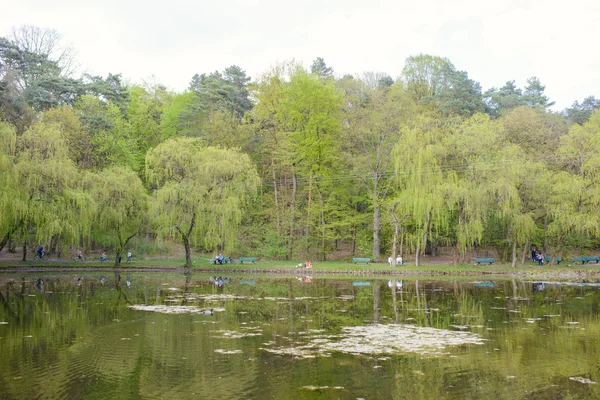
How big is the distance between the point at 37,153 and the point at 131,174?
24.0ft

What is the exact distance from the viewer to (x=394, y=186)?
146ft

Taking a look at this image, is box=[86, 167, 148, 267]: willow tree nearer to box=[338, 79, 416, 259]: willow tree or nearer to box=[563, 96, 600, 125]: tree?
box=[338, 79, 416, 259]: willow tree

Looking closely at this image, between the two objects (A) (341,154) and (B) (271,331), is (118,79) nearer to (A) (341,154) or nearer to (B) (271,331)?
(A) (341,154)

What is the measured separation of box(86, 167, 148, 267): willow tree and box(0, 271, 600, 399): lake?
12898 mm

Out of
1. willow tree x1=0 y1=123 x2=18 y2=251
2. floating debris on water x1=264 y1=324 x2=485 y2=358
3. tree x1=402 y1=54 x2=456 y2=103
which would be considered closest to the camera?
floating debris on water x1=264 y1=324 x2=485 y2=358

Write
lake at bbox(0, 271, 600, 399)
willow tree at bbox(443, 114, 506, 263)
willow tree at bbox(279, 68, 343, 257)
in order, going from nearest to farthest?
lake at bbox(0, 271, 600, 399) < willow tree at bbox(443, 114, 506, 263) < willow tree at bbox(279, 68, 343, 257)

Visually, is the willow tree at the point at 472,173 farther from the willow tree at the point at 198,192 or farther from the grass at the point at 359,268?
the willow tree at the point at 198,192

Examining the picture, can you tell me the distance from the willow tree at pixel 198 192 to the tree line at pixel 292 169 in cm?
12

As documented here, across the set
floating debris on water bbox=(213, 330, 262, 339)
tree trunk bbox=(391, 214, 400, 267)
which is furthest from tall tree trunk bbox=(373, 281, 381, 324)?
tree trunk bbox=(391, 214, 400, 267)

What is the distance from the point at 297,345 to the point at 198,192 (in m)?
26.6

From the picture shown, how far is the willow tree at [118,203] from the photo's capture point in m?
37.3

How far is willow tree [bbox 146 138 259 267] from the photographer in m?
38.5

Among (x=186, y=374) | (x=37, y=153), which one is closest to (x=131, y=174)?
(x=37, y=153)

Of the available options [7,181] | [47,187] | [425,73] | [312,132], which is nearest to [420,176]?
[312,132]
